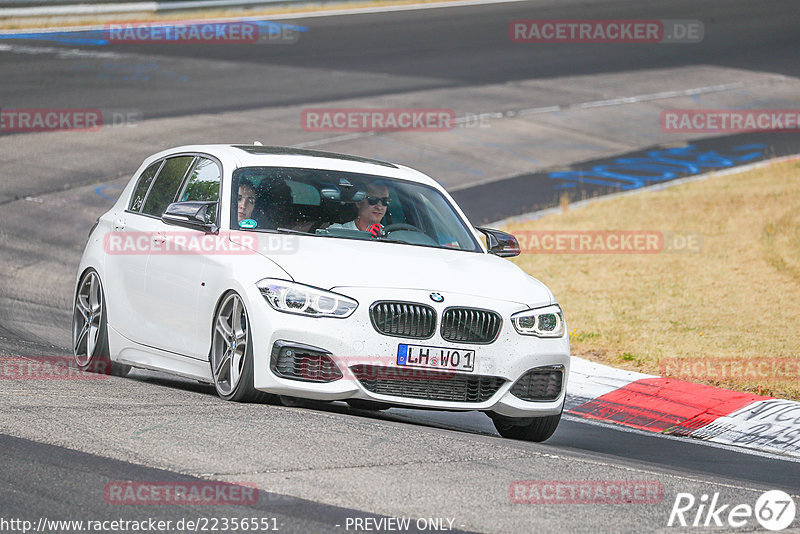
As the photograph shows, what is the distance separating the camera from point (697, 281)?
14836 mm

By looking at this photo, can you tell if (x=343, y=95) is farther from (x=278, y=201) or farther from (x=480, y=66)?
(x=278, y=201)

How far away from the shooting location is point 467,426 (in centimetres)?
912

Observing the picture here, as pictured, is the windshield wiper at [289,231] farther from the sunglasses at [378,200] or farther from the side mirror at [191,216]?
the sunglasses at [378,200]

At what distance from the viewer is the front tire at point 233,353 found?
7.59m

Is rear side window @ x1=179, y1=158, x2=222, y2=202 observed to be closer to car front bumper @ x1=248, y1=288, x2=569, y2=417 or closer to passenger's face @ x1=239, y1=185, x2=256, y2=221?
passenger's face @ x1=239, y1=185, x2=256, y2=221

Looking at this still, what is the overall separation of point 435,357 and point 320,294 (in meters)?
0.74

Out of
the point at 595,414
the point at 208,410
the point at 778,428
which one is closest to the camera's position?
the point at 208,410

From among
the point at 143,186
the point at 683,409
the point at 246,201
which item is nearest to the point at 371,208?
the point at 246,201

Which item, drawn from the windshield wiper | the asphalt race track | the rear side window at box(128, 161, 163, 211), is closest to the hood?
the windshield wiper

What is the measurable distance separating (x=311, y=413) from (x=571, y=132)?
1851 centimetres

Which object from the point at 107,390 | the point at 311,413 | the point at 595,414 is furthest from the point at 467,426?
the point at 107,390

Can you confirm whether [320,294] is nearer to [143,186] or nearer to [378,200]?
[378,200]

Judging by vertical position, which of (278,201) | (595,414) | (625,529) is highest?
(278,201)

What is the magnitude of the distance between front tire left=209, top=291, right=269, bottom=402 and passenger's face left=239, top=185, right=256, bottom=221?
787 millimetres
